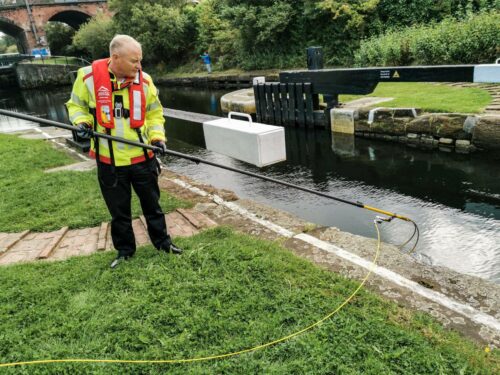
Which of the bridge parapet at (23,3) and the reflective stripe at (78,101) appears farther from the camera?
the bridge parapet at (23,3)

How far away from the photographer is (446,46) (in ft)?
42.7

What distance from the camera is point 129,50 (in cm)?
315

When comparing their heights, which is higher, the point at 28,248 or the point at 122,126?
the point at 122,126

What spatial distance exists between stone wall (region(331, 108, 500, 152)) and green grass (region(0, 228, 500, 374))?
20.2 ft

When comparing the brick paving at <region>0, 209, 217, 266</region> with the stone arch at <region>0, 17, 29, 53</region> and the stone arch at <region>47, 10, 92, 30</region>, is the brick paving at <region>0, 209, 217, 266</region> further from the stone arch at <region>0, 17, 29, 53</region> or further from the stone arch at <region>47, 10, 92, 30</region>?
the stone arch at <region>47, 10, 92, 30</region>

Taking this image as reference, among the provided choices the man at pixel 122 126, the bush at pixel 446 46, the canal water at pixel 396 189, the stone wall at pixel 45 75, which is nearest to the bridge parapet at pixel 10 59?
the stone wall at pixel 45 75

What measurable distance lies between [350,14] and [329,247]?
60.9 ft

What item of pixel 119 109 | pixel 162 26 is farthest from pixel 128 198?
pixel 162 26

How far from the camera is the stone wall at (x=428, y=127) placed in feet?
25.6

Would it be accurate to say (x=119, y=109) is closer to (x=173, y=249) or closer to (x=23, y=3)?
(x=173, y=249)

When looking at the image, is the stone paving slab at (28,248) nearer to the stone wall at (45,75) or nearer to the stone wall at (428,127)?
the stone wall at (428,127)

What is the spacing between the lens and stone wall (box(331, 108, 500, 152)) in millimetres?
7810

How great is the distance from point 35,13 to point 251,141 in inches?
2041

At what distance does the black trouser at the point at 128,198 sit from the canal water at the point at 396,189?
279 centimetres
